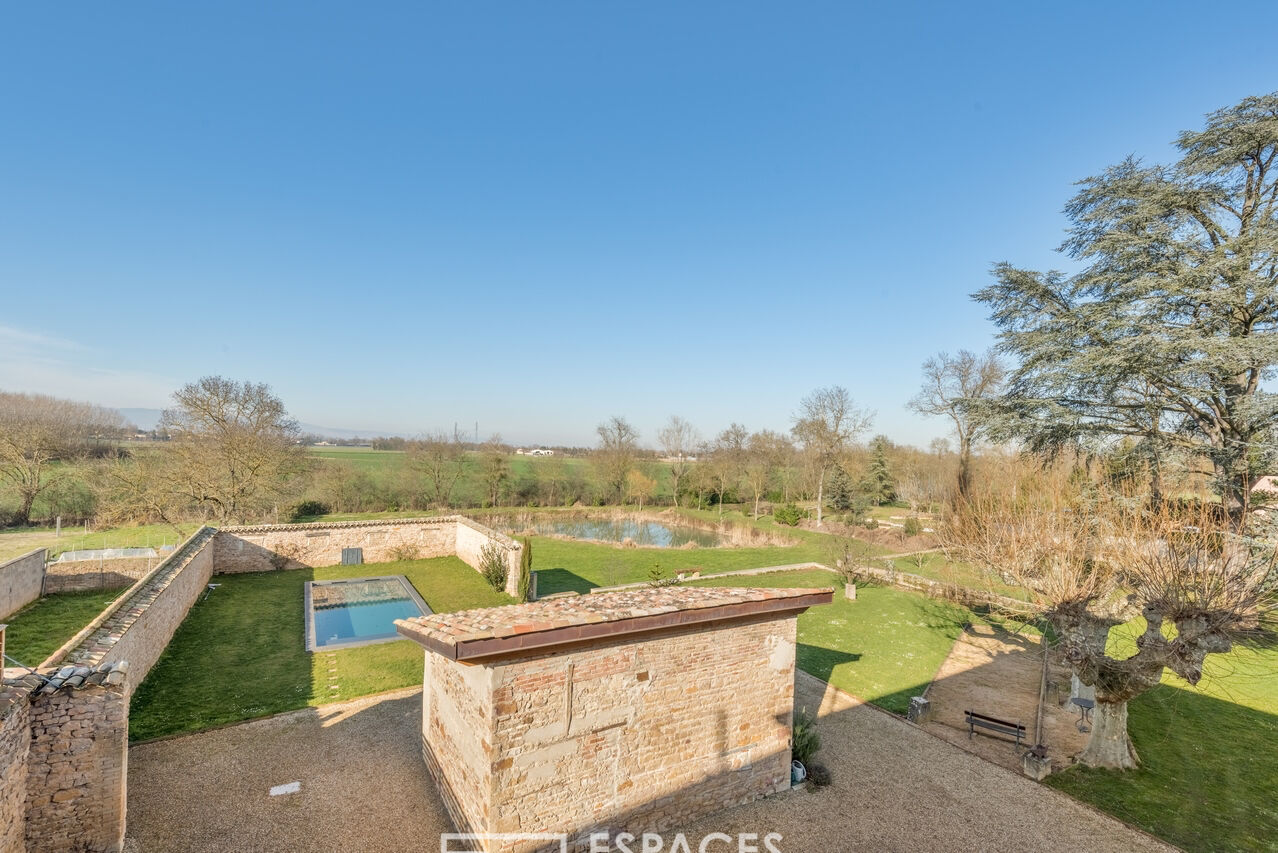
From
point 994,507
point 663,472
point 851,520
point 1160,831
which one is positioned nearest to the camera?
point 1160,831

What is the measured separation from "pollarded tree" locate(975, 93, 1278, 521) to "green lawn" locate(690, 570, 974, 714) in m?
6.20

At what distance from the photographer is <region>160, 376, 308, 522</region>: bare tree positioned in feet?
77.8

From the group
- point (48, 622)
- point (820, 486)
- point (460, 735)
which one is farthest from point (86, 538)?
point (820, 486)

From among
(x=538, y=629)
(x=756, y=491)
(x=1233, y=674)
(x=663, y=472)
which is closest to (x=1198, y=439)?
(x=1233, y=674)

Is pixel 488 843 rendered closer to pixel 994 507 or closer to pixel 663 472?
pixel 994 507

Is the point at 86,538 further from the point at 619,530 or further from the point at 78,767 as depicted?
the point at 619,530

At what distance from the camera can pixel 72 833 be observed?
18.5 feet

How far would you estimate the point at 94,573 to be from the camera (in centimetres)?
1650

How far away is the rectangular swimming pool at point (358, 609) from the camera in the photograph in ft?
43.3

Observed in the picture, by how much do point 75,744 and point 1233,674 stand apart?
2115 cm

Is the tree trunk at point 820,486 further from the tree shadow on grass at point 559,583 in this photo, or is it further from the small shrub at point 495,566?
the small shrub at point 495,566

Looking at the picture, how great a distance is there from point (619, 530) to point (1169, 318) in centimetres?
2925

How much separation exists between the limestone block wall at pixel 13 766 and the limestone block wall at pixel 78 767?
0.11m

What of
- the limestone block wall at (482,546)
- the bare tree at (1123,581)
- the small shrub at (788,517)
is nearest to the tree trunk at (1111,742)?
the bare tree at (1123,581)
